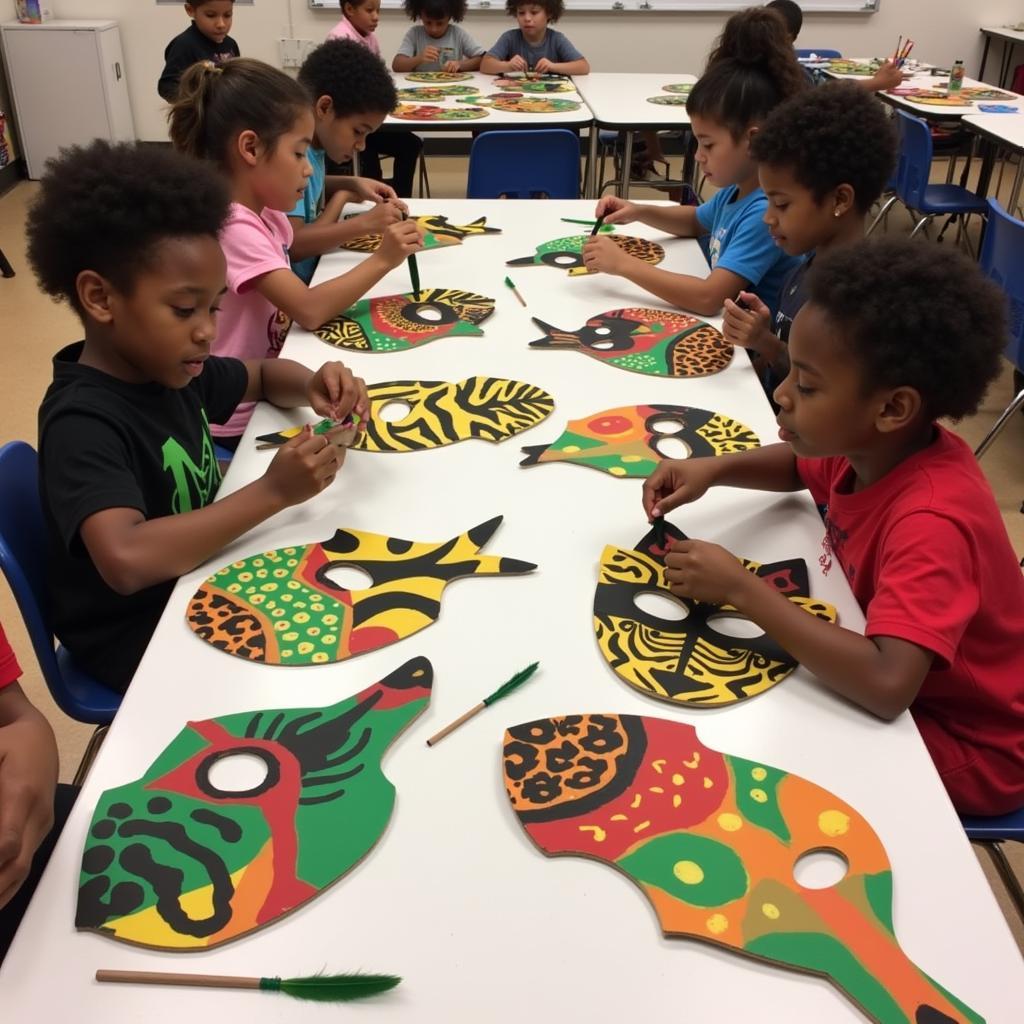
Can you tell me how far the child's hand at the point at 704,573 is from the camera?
3.26 ft

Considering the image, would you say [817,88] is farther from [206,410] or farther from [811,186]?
[206,410]

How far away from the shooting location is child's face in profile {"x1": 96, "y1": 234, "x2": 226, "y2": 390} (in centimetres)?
120

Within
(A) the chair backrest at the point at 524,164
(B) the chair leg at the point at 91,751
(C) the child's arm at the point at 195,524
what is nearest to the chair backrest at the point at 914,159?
(A) the chair backrest at the point at 524,164

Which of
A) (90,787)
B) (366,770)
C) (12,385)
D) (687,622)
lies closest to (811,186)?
(687,622)

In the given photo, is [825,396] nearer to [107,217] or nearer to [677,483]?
[677,483]

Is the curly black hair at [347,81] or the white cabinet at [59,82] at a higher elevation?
the curly black hair at [347,81]

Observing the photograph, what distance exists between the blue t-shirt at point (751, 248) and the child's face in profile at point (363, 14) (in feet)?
8.08

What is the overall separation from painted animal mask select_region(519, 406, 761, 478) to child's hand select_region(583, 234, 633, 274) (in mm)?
562

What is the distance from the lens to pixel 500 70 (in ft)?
14.5

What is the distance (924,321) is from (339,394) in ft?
2.69

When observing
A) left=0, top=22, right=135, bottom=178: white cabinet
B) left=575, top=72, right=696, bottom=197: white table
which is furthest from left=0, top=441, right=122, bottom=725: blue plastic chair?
left=0, top=22, right=135, bottom=178: white cabinet

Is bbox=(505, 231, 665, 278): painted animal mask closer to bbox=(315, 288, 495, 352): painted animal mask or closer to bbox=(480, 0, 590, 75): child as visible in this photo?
bbox=(315, 288, 495, 352): painted animal mask

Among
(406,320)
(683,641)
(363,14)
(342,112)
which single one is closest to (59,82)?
(363,14)

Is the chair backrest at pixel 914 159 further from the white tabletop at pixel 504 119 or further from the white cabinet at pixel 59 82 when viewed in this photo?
the white cabinet at pixel 59 82
